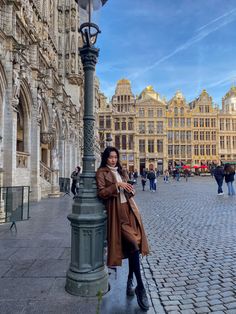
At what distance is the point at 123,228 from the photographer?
126 inches

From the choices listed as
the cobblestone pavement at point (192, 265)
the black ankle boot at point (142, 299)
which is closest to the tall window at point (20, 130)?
the cobblestone pavement at point (192, 265)

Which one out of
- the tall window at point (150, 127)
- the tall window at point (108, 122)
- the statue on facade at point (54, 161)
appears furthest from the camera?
the tall window at point (150, 127)

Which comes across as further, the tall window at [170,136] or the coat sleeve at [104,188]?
the tall window at [170,136]

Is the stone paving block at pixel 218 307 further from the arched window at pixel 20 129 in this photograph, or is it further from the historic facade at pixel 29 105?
the arched window at pixel 20 129

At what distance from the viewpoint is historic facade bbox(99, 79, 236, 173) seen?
6031 cm

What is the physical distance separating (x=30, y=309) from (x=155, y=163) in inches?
2343

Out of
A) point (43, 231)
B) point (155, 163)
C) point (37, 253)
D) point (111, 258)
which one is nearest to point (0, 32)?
point (43, 231)

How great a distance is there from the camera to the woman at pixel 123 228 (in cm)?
314

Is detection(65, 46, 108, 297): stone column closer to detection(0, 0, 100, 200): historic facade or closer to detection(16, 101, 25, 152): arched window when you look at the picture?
detection(0, 0, 100, 200): historic facade

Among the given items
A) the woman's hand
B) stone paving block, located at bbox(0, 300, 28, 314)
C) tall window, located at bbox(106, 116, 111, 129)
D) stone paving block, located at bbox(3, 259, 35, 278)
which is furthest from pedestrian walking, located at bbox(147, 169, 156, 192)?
tall window, located at bbox(106, 116, 111, 129)

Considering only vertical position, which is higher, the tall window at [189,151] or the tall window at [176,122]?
the tall window at [176,122]

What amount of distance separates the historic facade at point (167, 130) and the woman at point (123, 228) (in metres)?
56.7

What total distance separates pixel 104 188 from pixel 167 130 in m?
61.1

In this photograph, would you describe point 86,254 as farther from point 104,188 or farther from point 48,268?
point 48,268
